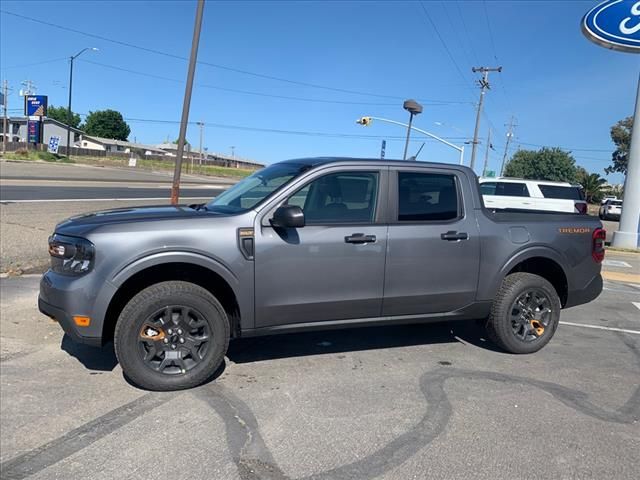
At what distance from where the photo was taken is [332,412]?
387 cm

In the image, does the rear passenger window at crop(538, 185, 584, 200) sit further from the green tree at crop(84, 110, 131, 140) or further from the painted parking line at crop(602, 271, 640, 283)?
the green tree at crop(84, 110, 131, 140)

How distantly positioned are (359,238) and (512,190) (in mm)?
16161

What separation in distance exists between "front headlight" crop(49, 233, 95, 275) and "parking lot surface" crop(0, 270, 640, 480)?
97cm

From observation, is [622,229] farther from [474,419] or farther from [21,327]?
[21,327]

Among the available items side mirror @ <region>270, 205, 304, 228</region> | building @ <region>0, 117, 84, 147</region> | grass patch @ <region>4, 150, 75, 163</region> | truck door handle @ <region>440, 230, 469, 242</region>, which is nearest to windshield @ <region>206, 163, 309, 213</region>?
side mirror @ <region>270, 205, 304, 228</region>

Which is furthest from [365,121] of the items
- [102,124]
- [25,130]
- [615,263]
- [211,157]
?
[211,157]

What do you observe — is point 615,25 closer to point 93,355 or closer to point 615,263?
point 615,263

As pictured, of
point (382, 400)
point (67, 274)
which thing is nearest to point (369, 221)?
point (382, 400)

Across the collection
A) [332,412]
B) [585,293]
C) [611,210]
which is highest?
[611,210]

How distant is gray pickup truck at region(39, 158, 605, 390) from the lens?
399cm

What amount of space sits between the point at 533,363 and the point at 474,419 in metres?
1.54

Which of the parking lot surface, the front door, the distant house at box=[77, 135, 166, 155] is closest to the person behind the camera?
the parking lot surface

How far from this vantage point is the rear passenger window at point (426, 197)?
4754 millimetres

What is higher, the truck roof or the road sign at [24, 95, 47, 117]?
the road sign at [24, 95, 47, 117]
